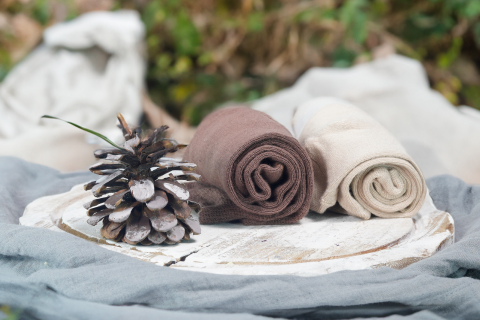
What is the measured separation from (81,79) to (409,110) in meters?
1.81

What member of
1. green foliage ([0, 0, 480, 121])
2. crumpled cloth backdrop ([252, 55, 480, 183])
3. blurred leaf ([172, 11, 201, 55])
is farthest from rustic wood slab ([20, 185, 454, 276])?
blurred leaf ([172, 11, 201, 55])

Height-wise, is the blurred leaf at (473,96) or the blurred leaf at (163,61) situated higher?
the blurred leaf at (163,61)

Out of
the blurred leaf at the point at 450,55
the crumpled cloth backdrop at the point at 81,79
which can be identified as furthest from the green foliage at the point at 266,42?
the crumpled cloth backdrop at the point at 81,79

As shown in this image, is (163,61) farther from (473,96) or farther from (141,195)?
(141,195)

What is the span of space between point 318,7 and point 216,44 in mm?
824

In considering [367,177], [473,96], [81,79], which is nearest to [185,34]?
[81,79]

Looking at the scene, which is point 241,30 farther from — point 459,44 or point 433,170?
point 433,170

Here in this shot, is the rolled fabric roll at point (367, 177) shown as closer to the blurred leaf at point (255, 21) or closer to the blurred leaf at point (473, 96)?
the blurred leaf at point (255, 21)

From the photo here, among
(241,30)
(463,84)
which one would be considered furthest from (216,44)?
(463,84)

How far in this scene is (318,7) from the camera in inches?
121

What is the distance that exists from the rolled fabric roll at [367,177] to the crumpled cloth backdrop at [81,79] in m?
1.56

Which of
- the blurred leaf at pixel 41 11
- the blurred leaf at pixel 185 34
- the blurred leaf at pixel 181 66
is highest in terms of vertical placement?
the blurred leaf at pixel 41 11

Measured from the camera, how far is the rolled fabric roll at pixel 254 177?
818 millimetres

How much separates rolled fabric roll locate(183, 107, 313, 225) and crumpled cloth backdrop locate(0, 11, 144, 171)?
1.51 meters
